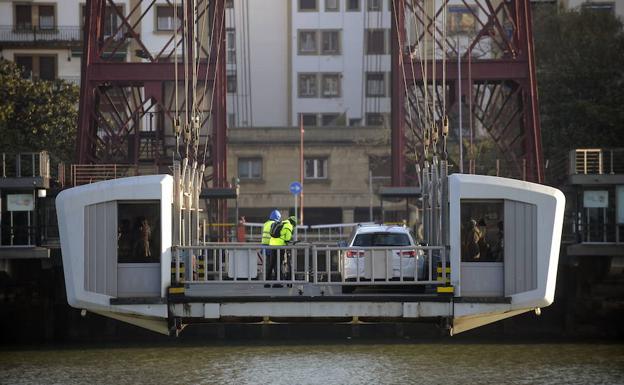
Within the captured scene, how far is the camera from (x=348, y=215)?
256ft

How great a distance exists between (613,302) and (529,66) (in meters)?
11.0

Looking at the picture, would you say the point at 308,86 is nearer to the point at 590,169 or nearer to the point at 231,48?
the point at 231,48

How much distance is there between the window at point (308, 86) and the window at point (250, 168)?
8.71m

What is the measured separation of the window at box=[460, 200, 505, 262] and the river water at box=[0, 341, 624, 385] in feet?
29.9

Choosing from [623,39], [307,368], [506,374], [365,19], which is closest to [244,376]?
[307,368]

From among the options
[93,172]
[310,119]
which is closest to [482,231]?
[93,172]

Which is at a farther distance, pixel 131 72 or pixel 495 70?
pixel 495 70

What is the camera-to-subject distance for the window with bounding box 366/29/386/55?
282 feet

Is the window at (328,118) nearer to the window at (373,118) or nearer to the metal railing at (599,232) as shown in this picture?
the window at (373,118)

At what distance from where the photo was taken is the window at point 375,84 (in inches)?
3401

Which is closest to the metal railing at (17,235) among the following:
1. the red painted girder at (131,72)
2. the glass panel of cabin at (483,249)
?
the red painted girder at (131,72)

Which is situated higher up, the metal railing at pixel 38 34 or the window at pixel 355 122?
the metal railing at pixel 38 34

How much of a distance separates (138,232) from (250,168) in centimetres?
5668

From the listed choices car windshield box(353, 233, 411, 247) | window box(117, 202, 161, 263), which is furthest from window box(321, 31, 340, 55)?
window box(117, 202, 161, 263)
